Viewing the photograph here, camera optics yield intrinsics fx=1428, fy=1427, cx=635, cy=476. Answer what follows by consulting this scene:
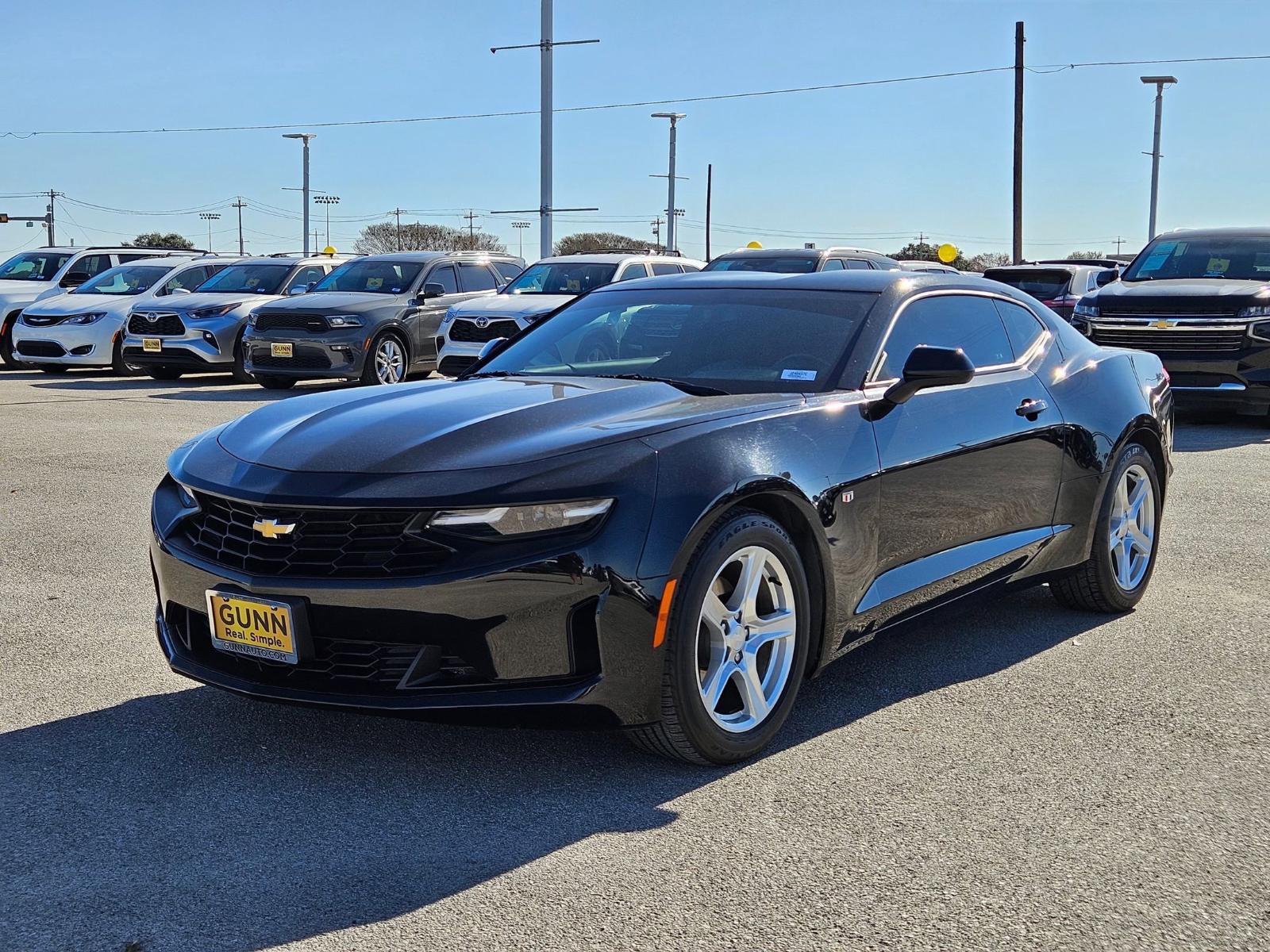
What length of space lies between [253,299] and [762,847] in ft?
54.0

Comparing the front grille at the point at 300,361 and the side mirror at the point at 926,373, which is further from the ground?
the side mirror at the point at 926,373

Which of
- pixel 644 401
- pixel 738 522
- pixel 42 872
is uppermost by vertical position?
pixel 644 401

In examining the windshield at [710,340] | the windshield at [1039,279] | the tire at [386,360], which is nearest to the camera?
the windshield at [710,340]

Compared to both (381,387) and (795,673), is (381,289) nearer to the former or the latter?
(381,387)

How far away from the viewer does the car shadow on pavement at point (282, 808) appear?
314 cm

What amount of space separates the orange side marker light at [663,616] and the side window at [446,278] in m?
14.5

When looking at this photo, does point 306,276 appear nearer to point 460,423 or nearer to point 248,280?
point 248,280

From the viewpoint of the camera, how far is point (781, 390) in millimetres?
4645

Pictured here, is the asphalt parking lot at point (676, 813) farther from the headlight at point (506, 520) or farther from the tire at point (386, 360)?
the tire at point (386, 360)

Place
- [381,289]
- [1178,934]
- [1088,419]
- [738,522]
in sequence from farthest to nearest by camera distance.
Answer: [381,289] → [1088,419] → [738,522] → [1178,934]

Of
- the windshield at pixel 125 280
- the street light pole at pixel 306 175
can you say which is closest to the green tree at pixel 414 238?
the street light pole at pixel 306 175

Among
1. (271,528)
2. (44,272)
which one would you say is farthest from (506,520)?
(44,272)

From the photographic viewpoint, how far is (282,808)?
3.73 m

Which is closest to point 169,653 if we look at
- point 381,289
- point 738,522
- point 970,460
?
point 738,522
